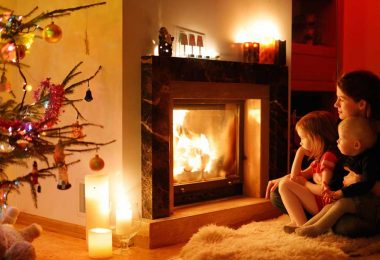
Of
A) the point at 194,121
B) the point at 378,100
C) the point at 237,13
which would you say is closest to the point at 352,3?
the point at 237,13

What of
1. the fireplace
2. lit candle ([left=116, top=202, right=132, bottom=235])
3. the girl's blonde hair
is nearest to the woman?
the girl's blonde hair

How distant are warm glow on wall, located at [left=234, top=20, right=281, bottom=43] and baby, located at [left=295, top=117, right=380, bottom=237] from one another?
4.77ft

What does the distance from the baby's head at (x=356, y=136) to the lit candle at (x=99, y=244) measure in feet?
4.12

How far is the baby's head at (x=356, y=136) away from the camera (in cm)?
224

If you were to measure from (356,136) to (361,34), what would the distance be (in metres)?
2.33

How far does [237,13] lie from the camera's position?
139 inches

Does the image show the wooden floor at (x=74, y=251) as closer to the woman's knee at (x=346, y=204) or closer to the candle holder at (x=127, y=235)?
the candle holder at (x=127, y=235)

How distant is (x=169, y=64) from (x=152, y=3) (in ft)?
1.24

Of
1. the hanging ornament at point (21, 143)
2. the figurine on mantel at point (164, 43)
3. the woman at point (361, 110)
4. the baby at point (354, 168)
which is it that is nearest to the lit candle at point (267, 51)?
the figurine on mantel at point (164, 43)

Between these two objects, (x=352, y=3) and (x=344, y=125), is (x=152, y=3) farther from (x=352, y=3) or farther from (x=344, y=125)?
(x=352, y=3)

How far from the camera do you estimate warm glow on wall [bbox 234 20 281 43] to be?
3575 millimetres

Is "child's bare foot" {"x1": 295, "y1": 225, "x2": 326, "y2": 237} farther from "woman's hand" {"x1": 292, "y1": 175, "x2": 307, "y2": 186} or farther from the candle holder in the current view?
the candle holder

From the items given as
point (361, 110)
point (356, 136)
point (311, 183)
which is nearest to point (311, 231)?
point (311, 183)

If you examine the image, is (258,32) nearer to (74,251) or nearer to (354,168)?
(354,168)
